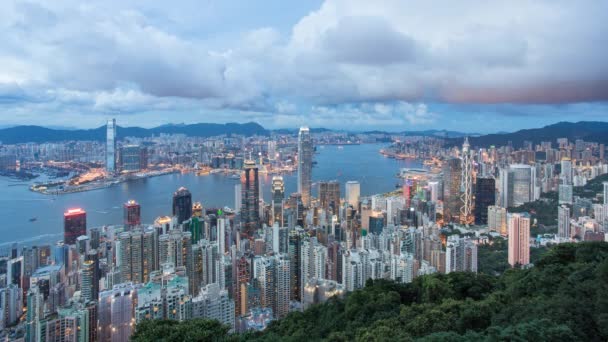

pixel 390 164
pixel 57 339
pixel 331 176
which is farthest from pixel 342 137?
pixel 57 339

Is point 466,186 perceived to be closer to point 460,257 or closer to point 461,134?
point 461,134

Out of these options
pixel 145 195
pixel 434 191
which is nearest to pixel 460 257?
pixel 434 191

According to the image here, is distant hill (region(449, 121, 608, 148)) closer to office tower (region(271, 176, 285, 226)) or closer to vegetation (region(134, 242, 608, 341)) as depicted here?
office tower (region(271, 176, 285, 226))

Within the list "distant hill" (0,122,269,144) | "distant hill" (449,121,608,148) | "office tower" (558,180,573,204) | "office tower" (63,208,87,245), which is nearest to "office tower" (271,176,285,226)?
"office tower" (63,208,87,245)

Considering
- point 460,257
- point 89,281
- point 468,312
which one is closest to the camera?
point 468,312

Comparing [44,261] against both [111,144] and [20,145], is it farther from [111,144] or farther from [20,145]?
[111,144]

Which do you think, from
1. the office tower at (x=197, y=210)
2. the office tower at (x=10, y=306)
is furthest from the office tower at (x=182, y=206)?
the office tower at (x=10, y=306)
